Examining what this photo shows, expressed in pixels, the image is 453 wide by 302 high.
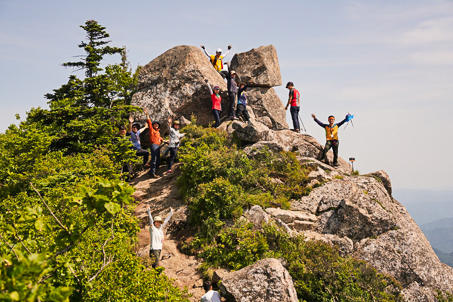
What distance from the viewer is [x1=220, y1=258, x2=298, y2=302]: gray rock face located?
8586 millimetres

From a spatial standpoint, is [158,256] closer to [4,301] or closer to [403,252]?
[4,301]

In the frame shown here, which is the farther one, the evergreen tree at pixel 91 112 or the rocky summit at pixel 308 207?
the evergreen tree at pixel 91 112

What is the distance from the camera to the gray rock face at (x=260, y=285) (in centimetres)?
859

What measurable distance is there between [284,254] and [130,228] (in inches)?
213

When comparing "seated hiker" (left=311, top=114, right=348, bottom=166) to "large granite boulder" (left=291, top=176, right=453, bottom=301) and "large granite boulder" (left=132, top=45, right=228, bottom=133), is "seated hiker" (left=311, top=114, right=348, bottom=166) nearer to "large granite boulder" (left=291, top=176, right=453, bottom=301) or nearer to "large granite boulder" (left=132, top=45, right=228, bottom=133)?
"large granite boulder" (left=291, top=176, right=453, bottom=301)

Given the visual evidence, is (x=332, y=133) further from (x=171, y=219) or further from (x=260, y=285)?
(x=260, y=285)

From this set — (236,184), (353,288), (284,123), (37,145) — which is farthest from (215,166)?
(284,123)

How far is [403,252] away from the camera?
11.5 meters

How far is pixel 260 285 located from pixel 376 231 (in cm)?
596

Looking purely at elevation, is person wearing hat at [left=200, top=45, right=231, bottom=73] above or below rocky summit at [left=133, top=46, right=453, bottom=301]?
above

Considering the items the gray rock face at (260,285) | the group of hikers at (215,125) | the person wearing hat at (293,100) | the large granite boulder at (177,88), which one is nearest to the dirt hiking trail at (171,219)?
the group of hikers at (215,125)

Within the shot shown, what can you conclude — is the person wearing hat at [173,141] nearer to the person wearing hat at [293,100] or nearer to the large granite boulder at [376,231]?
the large granite boulder at [376,231]

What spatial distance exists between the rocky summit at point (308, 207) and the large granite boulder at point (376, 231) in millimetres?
33

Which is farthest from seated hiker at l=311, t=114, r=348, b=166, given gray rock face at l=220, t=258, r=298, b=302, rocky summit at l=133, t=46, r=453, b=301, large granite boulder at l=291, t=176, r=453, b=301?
gray rock face at l=220, t=258, r=298, b=302
